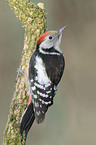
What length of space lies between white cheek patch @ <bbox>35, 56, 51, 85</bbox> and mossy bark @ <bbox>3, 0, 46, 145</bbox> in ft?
0.48

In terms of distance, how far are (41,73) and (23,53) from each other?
315 millimetres

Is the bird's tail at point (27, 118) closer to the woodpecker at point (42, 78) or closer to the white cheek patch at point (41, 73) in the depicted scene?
the woodpecker at point (42, 78)

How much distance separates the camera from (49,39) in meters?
2.59

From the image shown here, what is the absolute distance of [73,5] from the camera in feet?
17.3

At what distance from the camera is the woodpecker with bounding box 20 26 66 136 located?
8.64ft

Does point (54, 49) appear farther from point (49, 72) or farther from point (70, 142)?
point (70, 142)

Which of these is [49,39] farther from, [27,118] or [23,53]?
[27,118]

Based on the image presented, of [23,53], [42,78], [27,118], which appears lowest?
[27,118]

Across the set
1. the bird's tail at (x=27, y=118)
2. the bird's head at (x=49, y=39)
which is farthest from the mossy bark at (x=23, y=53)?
the bird's head at (x=49, y=39)

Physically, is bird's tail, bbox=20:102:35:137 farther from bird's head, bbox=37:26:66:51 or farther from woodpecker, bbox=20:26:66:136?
bird's head, bbox=37:26:66:51

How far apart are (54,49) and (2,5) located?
2.38 meters

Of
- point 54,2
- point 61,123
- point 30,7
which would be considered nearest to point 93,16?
point 54,2

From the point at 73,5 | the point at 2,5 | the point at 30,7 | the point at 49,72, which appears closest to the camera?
the point at 49,72

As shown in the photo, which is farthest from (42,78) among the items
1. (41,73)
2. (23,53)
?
(23,53)
